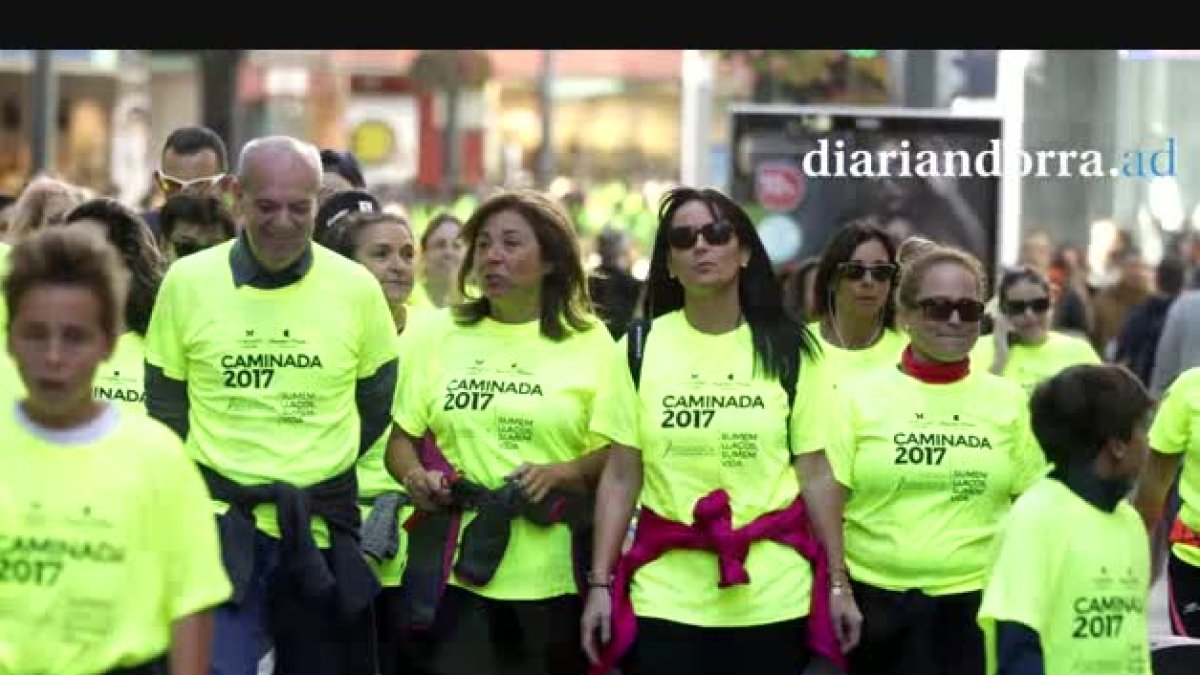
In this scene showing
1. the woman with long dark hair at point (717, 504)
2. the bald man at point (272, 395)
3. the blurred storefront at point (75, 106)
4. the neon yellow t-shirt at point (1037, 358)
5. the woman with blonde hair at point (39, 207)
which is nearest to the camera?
the woman with long dark hair at point (717, 504)

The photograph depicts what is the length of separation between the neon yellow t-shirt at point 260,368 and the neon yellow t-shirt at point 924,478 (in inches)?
54.4

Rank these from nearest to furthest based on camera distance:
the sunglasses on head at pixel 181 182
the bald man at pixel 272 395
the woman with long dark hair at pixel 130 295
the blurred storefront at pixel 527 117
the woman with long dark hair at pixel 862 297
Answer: the bald man at pixel 272 395
the woman with long dark hair at pixel 130 295
the woman with long dark hair at pixel 862 297
the sunglasses on head at pixel 181 182
the blurred storefront at pixel 527 117

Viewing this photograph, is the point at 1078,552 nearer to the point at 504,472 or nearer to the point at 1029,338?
the point at 504,472

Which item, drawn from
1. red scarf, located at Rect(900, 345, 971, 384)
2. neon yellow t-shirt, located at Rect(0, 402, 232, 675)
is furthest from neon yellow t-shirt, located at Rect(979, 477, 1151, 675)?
neon yellow t-shirt, located at Rect(0, 402, 232, 675)

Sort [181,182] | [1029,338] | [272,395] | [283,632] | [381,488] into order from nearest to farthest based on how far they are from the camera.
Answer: [272,395]
[283,632]
[381,488]
[181,182]
[1029,338]

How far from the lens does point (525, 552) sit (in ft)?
28.1

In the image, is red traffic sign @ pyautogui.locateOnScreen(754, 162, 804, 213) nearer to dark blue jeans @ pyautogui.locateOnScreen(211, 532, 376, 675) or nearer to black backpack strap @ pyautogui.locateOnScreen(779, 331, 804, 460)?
dark blue jeans @ pyautogui.locateOnScreen(211, 532, 376, 675)

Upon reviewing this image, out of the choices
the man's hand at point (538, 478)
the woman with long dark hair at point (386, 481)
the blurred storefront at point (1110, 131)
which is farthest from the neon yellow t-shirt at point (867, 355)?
the blurred storefront at point (1110, 131)

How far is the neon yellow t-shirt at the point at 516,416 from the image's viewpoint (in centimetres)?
854

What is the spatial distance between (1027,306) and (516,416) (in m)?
4.99

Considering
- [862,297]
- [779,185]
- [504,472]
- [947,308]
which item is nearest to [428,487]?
[504,472]

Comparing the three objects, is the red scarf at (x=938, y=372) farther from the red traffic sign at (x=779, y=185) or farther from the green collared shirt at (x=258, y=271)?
the red traffic sign at (x=779, y=185)

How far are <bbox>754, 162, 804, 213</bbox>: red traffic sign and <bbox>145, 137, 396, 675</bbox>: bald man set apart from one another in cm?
917

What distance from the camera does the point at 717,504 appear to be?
8148 millimetres
